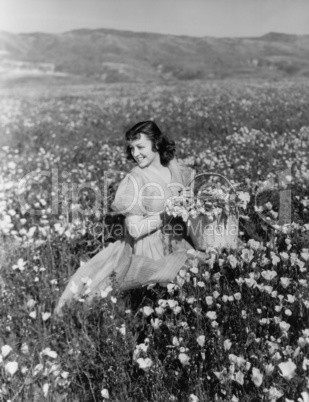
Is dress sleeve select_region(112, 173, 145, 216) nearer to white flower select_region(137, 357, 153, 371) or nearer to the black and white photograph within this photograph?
the black and white photograph

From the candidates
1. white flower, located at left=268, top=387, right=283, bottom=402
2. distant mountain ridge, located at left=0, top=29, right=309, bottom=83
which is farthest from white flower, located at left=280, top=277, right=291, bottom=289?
distant mountain ridge, located at left=0, top=29, right=309, bottom=83

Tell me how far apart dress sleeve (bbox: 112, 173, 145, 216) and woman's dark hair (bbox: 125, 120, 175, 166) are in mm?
344

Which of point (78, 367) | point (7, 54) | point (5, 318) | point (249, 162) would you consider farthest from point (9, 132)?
point (7, 54)

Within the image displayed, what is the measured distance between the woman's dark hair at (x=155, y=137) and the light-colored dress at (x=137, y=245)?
12cm

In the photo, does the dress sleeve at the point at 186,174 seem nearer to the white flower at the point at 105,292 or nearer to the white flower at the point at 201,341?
the white flower at the point at 105,292

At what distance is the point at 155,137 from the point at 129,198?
0.58m

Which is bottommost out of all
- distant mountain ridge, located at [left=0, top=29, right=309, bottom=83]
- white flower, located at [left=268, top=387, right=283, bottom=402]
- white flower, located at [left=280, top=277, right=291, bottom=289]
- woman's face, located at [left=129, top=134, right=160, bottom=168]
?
white flower, located at [left=268, top=387, right=283, bottom=402]

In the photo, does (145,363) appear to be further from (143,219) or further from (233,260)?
(143,219)

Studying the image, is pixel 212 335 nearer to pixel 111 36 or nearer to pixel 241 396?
pixel 241 396

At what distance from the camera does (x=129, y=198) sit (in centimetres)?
397

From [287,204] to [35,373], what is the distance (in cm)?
261

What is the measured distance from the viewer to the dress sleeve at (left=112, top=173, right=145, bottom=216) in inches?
156

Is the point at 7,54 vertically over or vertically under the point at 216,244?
over

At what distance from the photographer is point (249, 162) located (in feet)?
20.2
